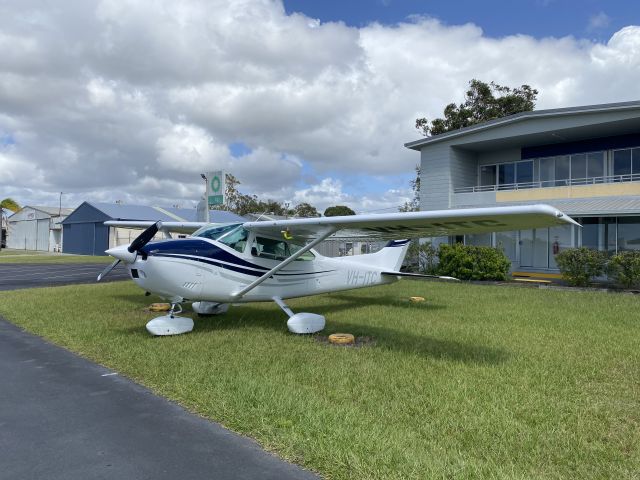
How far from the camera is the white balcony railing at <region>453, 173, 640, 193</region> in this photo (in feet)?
65.5

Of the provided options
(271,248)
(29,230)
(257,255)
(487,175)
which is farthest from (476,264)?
(29,230)

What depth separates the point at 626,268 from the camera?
1571 centimetres

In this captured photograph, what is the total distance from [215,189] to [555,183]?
16.6 meters

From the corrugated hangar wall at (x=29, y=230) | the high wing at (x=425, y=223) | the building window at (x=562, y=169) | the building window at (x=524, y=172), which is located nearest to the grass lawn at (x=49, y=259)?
the corrugated hangar wall at (x=29, y=230)

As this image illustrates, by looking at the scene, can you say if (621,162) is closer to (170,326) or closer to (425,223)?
(425,223)

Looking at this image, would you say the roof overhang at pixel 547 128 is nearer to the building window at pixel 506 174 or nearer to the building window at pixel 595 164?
the building window at pixel 595 164

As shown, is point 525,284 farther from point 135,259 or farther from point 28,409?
point 28,409

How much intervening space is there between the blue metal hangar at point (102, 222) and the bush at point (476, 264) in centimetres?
3443

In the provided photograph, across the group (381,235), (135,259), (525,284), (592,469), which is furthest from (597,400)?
(525,284)

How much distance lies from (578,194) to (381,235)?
1479 centimetres

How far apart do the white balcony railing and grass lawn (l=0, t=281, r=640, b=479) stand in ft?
37.8

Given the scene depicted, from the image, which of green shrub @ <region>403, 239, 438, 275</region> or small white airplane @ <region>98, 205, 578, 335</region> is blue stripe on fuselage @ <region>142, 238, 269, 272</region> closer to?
small white airplane @ <region>98, 205, 578, 335</region>

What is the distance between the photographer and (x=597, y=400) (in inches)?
193

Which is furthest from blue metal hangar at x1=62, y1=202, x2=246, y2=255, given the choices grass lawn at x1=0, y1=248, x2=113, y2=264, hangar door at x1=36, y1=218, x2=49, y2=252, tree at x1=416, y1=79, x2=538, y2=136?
tree at x1=416, y1=79, x2=538, y2=136
